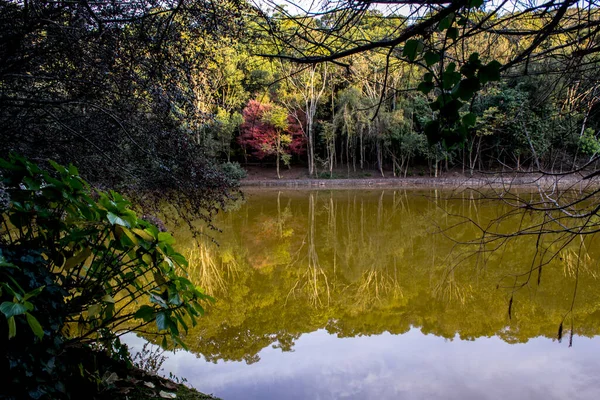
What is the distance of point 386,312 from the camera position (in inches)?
235

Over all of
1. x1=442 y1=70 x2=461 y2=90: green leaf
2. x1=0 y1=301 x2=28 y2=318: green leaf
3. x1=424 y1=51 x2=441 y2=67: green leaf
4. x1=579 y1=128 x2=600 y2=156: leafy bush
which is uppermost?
x1=424 y1=51 x2=441 y2=67: green leaf

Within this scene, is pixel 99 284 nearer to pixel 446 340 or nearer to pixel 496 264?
pixel 446 340

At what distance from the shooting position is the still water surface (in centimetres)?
404

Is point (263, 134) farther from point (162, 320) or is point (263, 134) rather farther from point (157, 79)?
point (162, 320)

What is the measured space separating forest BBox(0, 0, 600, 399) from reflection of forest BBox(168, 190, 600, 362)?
0.19 feet

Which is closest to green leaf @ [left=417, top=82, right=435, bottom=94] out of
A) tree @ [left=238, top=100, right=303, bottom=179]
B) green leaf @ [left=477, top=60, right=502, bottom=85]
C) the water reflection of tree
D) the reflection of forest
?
green leaf @ [left=477, top=60, right=502, bottom=85]

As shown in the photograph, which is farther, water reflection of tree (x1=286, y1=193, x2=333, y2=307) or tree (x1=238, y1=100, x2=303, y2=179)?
tree (x1=238, y1=100, x2=303, y2=179)

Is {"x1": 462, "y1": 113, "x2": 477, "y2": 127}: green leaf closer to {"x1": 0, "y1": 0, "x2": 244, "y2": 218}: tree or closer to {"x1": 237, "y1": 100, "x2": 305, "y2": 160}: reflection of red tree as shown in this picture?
{"x1": 0, "y1": 0, "x2": 244, "y2": 218}: tree

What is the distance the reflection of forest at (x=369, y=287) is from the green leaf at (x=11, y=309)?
2381 millimetres

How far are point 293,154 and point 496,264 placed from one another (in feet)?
83.9

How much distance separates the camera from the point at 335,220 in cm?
1368

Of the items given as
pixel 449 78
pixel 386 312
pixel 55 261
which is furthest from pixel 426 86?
pixel 386 312

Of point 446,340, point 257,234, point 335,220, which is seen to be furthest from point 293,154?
point 446,340

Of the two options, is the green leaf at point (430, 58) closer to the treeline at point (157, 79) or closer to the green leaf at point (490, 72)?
the green leaf at point (490, 72)
